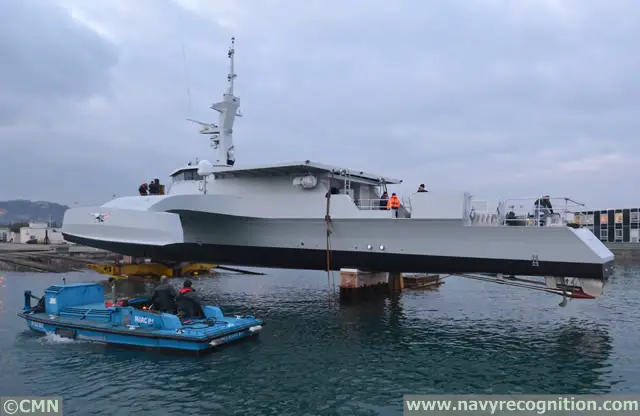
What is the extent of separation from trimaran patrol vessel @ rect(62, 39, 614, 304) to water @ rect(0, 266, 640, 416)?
5.65 feet

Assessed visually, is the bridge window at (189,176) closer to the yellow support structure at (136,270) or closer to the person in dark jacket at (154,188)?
the person in dark jacket at (154,188)

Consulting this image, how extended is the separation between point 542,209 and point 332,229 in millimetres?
6173

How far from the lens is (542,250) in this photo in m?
12.8

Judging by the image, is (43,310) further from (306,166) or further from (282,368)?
(306,166)

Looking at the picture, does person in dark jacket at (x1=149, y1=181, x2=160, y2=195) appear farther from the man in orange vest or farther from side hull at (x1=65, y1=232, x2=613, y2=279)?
the man in orange vest

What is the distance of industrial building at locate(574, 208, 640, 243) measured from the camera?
2128 inches

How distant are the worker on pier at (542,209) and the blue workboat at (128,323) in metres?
8.17

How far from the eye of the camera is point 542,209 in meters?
13.1

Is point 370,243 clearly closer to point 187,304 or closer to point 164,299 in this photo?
point 187,304

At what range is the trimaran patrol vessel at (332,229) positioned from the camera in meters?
12.9

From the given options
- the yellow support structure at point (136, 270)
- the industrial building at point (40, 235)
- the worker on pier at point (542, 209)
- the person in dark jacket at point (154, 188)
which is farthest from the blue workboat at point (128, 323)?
the industrial building at point (40, 235)

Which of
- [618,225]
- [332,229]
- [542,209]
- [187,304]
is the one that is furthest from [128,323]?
[618,225]

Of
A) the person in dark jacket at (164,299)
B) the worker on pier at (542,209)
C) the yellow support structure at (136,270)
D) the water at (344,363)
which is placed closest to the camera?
the water at (344,363)

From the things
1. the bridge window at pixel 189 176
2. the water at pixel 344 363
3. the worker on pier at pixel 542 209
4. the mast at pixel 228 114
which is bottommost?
the water at pixel 344 363
